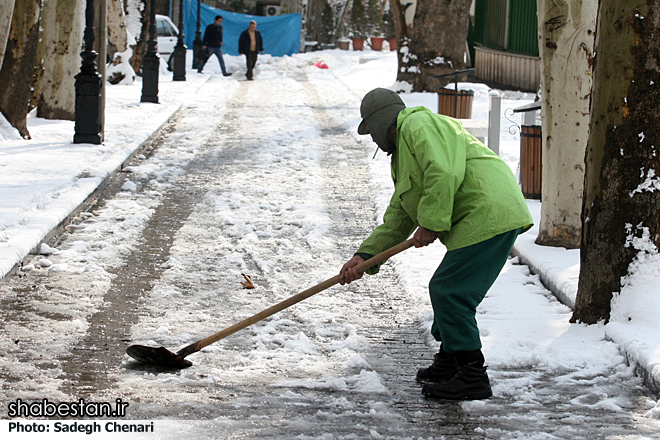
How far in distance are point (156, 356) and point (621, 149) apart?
2.86 metres

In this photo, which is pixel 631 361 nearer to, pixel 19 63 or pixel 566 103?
pixel 566 103

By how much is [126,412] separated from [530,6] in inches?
789

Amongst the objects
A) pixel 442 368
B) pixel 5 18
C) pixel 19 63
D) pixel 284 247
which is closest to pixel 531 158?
pixel 284 247

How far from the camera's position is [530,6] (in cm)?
2128

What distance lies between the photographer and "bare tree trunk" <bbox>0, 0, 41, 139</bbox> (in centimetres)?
1133

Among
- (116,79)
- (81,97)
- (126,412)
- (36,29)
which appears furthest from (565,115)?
(116,79)

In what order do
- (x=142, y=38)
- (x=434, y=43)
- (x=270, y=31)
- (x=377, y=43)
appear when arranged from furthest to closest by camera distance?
(x=377, y=43) < (x=270, y=31) < (x=142, y=38) < (x=434, y=43)

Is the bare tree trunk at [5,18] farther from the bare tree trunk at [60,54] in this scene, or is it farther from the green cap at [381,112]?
the green cap at [381,112]

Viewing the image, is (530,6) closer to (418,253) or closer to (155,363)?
(418,253)

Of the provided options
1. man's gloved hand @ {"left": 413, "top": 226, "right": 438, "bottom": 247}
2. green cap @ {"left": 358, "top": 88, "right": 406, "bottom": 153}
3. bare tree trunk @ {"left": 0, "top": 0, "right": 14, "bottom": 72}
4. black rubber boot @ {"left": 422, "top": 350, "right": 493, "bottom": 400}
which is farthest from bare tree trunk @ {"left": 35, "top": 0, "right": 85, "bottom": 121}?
black rubber boot @ {"left": 422, "top": 350, "right": 493, "bottom": 400}

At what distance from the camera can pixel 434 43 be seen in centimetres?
1900

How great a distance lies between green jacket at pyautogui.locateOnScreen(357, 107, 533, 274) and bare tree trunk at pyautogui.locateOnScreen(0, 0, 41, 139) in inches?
364

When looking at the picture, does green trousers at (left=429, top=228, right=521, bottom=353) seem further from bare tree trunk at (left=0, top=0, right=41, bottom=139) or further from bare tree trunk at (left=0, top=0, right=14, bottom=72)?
bare tree trunk at (left=0, top=0, right=41, bottom=139)

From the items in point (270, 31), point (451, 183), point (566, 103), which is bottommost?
point (451, 183)
